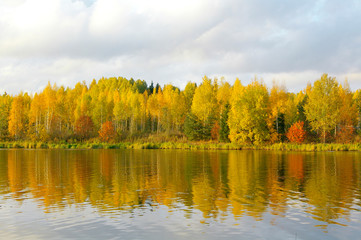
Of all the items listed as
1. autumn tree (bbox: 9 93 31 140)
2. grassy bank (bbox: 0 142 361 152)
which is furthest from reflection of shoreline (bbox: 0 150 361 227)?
autumn tree (bbox: 9 93 31 140)

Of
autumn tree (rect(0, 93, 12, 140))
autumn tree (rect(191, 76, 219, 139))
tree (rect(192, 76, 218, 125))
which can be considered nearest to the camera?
autumn tree (rect(191, 76, 219, 139))

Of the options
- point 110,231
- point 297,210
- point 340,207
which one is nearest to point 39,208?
point 110,231

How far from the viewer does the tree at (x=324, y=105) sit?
64.2 metres

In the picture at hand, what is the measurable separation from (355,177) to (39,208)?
2057 centimetres

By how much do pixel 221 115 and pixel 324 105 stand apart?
20373 mm

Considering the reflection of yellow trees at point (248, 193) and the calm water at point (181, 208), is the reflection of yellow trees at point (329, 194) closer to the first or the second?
the calm water at point (181, 208)

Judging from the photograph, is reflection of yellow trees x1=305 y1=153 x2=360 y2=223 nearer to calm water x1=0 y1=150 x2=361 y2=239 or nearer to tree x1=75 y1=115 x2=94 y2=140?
calm water x1=0 y1=150 x2=361 y2=239

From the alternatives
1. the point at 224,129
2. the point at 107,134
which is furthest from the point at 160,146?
the point at 107,134

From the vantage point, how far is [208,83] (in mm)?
78312

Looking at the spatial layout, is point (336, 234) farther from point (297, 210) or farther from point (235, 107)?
point (235, 107)

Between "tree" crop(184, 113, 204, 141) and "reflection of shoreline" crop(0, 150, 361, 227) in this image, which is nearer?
"reflection of shoreline" crop(0, 150, 361, 227)

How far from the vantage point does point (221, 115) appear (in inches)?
2736

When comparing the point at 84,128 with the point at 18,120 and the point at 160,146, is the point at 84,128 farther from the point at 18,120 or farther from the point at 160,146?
the point at 160,146

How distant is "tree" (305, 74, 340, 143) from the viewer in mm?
64250
